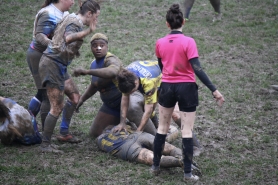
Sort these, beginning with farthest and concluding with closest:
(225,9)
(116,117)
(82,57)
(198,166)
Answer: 1. (225,9)
2. (82,57)
3. (116,117)
4. (198,166)

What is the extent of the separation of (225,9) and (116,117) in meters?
7.62

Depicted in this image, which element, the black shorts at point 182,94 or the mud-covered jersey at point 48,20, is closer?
the black shorts at point 182,94

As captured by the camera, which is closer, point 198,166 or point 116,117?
point 198,166

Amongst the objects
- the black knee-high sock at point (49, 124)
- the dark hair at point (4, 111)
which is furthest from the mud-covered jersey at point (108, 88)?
the dark hair at point (4, 111)

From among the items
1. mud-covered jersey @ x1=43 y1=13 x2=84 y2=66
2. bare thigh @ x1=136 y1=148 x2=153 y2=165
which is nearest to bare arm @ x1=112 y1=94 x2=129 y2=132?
bare thigh @ x1=136 y1=148 x2=153 y2=165

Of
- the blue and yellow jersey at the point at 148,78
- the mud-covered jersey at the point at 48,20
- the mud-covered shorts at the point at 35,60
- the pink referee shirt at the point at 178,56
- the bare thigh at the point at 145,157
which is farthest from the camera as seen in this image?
the mud-covered shorts at the point at 35,60

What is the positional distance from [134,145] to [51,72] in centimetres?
130

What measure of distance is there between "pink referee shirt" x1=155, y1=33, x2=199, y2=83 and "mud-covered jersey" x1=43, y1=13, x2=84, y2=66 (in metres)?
1.16

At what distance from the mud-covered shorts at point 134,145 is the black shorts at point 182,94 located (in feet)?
2.80

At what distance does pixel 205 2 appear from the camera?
13312 millimetres

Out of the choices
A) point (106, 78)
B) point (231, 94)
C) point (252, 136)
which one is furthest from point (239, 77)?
point (106, 78)

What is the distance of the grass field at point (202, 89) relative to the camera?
5121 mm

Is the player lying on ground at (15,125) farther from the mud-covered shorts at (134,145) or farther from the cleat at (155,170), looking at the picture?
the cleat at (155,170)

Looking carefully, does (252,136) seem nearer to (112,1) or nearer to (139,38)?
(139,38)
